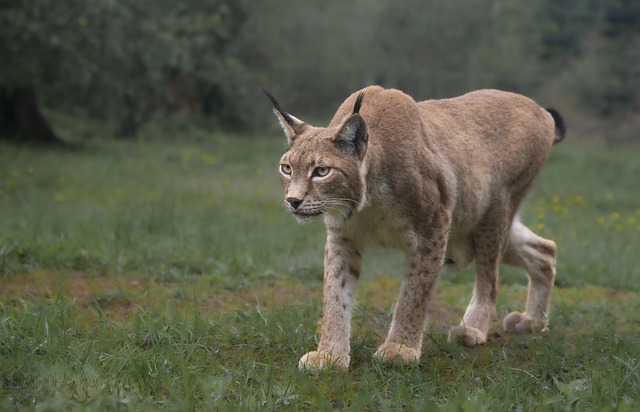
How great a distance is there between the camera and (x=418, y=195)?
16.6 ft

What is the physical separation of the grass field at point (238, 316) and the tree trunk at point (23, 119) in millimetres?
6297

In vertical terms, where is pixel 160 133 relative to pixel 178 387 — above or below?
below

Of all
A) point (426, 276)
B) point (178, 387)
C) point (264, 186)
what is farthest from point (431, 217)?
point (264, 186)

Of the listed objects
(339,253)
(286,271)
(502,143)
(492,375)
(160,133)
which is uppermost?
(502,143)

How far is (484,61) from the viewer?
24.6m

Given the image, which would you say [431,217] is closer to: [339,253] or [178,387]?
[339,253]

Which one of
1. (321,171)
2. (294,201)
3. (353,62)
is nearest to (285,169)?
(321,171)

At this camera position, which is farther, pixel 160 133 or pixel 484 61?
pixel 484 61

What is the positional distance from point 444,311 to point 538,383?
2.11 meters

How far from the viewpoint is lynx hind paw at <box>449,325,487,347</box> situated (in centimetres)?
547

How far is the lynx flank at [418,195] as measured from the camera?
4.77 metres

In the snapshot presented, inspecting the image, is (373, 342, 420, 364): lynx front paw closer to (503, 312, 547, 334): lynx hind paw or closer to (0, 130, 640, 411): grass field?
(0, 130, 640, 411): grass field

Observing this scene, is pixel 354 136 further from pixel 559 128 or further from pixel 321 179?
pixel 559 128

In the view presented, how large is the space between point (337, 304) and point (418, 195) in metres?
0.80
